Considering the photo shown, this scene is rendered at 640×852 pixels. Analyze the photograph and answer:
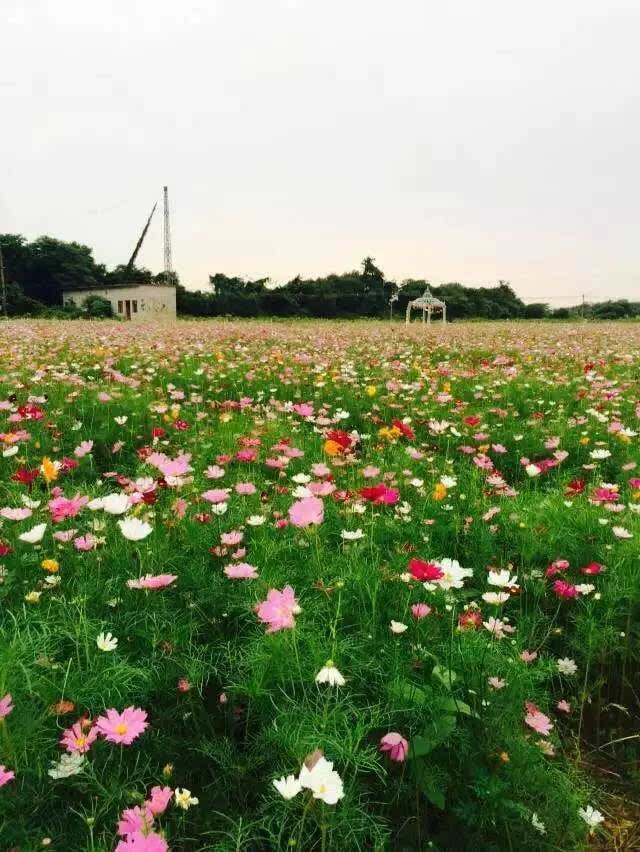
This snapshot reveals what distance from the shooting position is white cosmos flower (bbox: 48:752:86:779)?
1.15m

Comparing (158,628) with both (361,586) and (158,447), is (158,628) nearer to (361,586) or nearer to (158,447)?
(361,586)

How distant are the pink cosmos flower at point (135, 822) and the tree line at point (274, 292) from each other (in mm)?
44527

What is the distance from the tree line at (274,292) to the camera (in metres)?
46.0

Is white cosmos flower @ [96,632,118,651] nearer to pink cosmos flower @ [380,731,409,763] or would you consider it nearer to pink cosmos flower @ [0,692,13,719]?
pink cosmos flower @ [0,692,13,719]

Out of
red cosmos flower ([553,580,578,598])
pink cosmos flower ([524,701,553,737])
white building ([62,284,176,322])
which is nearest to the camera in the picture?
pink cosmos flower ([524,701,553,737])

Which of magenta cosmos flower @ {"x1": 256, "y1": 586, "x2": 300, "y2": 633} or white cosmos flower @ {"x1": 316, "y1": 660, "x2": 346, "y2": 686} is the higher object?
magenta cosmos flower @ {"x1": 256, "y1": 586, "x2": 300, "y2": 633}

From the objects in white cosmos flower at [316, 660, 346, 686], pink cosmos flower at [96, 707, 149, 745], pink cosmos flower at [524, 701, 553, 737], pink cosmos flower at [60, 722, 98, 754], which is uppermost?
white cosmos flower at [316, 660, 346, 686]

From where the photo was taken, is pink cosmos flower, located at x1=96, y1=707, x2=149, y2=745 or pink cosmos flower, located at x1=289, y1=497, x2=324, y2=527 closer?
pink cosmos flower, located at x1=96, y1=707, x2=149, y2=745

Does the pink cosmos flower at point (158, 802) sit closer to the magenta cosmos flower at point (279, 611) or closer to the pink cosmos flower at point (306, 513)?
A: the magenta cosmos flower at point (279, 611)

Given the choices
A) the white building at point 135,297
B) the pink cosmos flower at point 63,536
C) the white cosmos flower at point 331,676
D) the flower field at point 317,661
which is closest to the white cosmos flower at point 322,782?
the flower field at point 317,661

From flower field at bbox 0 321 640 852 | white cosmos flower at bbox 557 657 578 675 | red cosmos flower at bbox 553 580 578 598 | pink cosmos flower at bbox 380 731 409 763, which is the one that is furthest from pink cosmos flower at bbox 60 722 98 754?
red cosmos flower at bbox 553 580 578 598

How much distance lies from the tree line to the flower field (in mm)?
43256

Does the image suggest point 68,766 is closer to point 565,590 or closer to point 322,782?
point 322,782

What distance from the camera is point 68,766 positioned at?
3.85 feet
